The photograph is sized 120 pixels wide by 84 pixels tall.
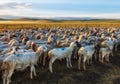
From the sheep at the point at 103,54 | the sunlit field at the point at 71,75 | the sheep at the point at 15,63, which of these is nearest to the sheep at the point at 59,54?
the sunlit field at the point at 71,75

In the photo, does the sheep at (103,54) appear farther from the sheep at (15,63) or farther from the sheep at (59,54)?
the sheep at (15,63)

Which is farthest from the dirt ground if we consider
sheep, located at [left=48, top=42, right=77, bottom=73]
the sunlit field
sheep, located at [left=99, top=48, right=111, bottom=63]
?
sheep, located at [left=99, top=48, right=111, bottom=63]

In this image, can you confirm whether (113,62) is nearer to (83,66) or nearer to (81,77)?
(83,66)

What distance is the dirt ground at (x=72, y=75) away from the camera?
1619 cm

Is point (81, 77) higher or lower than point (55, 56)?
lower

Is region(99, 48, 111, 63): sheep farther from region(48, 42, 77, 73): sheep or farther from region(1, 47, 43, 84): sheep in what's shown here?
region(1, 47, 43, 84): sheep

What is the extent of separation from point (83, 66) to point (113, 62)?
3.47m

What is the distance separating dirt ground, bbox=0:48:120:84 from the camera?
1619 cm

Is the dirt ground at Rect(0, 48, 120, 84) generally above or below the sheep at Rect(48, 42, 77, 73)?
below

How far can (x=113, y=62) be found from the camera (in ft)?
69.8

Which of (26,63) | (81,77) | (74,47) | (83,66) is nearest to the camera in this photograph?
(26,63)

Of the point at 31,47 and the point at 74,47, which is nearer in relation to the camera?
the point at 31,47

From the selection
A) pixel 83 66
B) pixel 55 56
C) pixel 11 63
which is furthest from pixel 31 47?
pixel 11 63

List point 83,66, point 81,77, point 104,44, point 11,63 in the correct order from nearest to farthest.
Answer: point 11,63 < point 81,77 < point 83,66 < point 104,44
